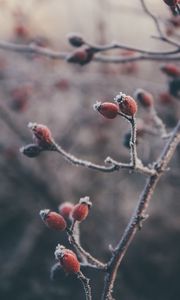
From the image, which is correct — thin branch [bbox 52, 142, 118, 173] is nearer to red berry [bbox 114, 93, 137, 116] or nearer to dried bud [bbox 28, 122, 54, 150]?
dried bud [bbox 28, 122, 54, 150]

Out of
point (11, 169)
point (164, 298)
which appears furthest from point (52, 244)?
point (164, 298)

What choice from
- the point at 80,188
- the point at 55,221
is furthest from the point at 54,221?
the point at 80,188

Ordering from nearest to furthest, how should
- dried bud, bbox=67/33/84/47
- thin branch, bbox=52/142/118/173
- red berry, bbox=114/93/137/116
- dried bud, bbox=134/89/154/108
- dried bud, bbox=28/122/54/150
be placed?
red berry, bbox=114/93/137/116, thin branch, bbox=52/142/118/173, dried bud, bbox=28/122/54/150, dried bud, bbox=134/89/154/108, dried bud, bbox=67/33/84/47

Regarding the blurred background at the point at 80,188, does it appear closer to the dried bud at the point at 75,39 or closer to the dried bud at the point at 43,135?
the dried bud at the point at 75,39

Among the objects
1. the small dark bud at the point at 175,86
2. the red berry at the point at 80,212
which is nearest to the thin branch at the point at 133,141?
the red berry at the point at 80,212

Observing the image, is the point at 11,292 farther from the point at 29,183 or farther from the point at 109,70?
the point at 109,70

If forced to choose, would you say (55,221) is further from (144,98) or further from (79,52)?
(79,52)

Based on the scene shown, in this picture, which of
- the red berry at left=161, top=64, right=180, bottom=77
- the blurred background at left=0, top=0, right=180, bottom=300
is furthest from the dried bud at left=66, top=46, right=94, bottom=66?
the blurred background at left=0, top=0, right=180, bottom=300
